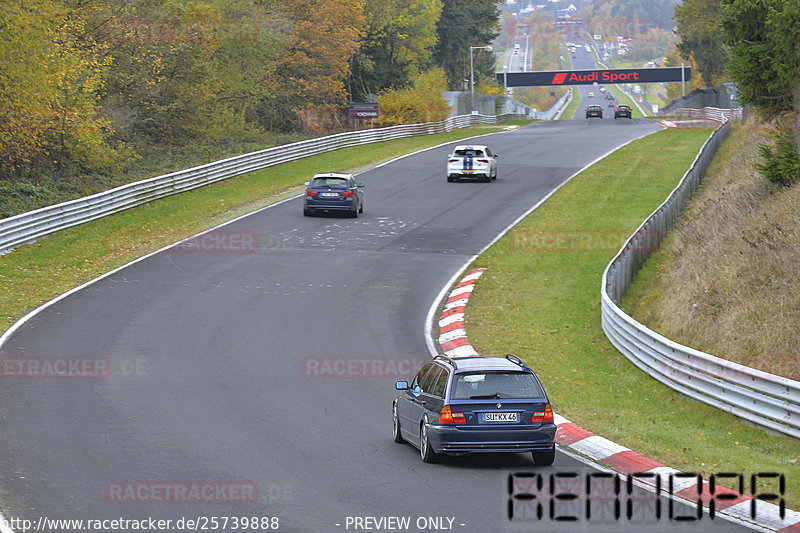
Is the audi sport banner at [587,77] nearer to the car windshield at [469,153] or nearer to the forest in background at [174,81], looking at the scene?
the forest in background at [174,81]

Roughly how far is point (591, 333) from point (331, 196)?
52.3ft

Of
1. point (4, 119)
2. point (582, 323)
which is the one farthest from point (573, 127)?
point (582, 323)

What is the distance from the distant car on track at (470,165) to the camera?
4366 centimetres

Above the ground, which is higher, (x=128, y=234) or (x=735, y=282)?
(x=735, y=282)

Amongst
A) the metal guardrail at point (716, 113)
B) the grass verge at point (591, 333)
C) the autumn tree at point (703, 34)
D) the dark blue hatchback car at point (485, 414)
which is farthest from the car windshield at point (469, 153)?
the autumn tree at point (703, 34)

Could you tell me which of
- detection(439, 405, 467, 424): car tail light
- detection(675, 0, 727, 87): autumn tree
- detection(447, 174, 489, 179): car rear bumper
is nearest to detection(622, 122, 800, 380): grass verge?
detection(439, 405, 467, 424): car tail light

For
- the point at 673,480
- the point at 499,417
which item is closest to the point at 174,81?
the point at 499,417

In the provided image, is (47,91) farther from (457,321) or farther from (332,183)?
(457,321)

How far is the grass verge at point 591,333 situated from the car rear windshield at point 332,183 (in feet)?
20.6

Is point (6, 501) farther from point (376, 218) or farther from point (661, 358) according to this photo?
point (376, 218)

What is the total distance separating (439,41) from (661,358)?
9503 centimetres

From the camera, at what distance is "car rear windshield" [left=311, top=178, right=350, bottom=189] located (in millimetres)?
35703

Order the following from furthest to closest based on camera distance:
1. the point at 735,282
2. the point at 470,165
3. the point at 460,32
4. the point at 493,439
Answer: the point at 460,32 → the point at 470,165 → the point at 735,282 → the point at 493,439

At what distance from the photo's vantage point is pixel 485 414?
465 inches
